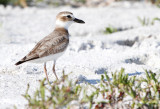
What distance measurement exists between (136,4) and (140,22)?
279 centimetres

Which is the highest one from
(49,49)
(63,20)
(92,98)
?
(63,20)

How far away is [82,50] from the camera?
503 centimetres

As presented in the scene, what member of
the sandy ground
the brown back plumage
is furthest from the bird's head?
the sandy ground

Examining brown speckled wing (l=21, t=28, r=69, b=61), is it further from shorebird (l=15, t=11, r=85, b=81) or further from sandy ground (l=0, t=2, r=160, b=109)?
sandy ground (l=0, t=2, r=160, b=109)

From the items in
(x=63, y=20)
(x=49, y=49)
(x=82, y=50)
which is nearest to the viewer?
(x=49, y=49)

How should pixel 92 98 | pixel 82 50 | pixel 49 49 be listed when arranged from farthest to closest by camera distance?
1. pixel 82 50
2. pixel 49 49
3. pixel 92 98

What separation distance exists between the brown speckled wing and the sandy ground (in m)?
0.31

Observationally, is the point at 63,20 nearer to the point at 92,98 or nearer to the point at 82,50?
the point at 82,50

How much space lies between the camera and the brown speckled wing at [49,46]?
11.6ft

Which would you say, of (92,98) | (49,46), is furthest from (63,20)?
(92,98)

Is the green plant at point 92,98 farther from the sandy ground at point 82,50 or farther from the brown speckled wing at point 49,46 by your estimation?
the brown speckled wing at point 49,46

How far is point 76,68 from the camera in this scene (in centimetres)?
412

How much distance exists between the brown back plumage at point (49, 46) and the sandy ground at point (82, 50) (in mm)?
303

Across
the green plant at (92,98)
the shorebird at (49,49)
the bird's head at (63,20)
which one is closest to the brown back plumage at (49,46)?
the shorebird at (49,49)
